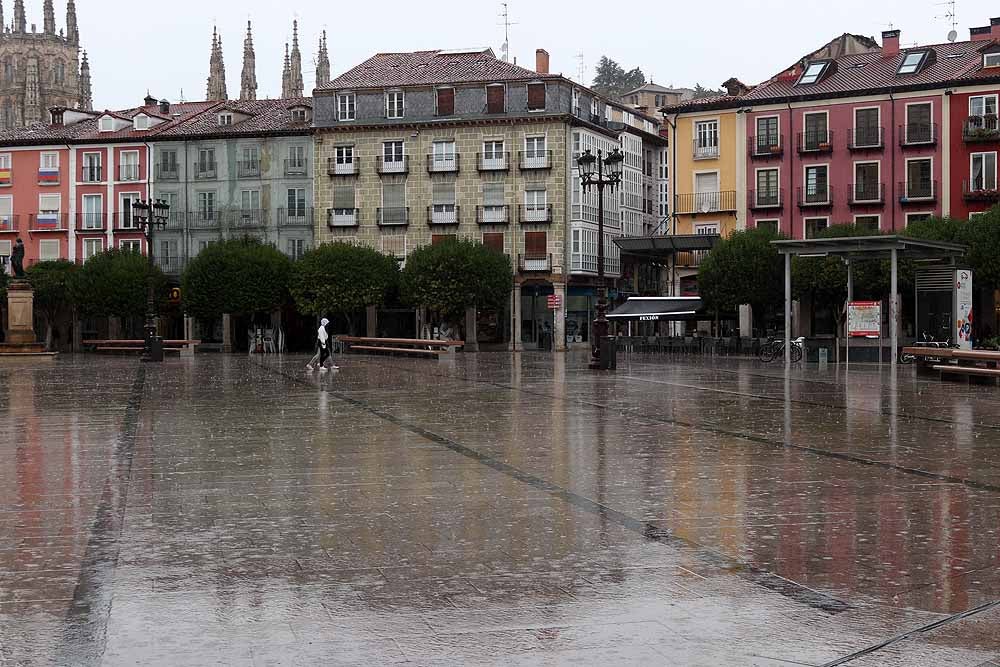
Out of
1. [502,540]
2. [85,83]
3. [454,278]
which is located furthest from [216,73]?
[502,540]

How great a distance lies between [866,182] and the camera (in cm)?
5891

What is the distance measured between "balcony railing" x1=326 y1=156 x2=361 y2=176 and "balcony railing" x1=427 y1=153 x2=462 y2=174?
412cm

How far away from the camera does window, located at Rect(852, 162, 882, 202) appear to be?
58656 millimetres

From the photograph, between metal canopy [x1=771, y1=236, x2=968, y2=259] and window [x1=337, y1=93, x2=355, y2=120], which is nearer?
metal canopy [x1=771, y1=236, x2=968, y2=259]

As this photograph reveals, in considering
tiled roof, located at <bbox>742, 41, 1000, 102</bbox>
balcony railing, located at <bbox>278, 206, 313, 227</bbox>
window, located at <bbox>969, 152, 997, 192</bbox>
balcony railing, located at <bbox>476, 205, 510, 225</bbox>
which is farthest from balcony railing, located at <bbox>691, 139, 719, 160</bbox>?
balcony railing, located at <bbox>278, 206, 313, 227</bbox>

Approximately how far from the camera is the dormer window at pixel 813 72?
200ft

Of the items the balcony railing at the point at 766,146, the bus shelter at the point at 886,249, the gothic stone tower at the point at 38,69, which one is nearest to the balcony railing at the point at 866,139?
the balcony railing at the point at 766,146

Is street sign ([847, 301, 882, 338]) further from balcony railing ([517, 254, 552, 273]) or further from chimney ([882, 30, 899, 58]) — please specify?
balcony railing ([517, 254, 552, 273])

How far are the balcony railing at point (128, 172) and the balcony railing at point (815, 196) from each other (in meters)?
37.9

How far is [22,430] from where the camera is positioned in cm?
1766

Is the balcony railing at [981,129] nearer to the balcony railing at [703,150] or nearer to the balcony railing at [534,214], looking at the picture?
the balcony railing at [703,150]

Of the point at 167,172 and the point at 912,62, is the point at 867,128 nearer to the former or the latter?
the point at 912,62

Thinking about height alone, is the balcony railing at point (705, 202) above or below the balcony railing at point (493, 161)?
below

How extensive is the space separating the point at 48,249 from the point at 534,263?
93.9 feet
